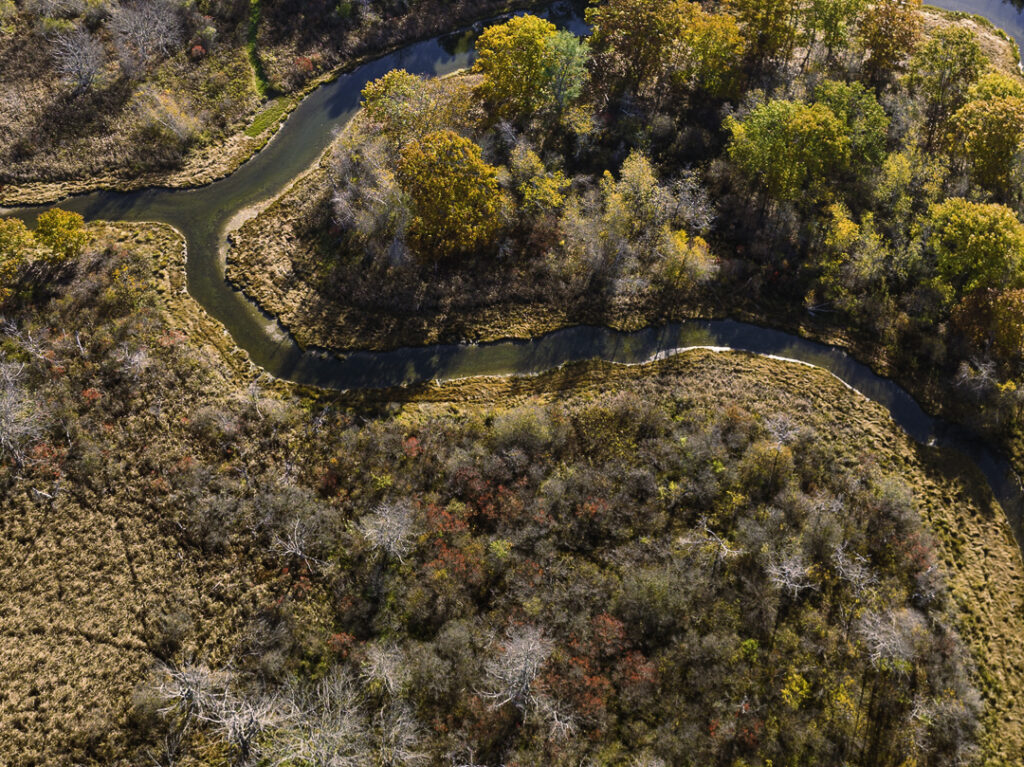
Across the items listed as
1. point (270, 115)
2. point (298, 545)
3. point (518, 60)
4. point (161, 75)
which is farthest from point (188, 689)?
point (161, 75)

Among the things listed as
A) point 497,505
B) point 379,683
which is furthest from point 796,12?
point 379,683

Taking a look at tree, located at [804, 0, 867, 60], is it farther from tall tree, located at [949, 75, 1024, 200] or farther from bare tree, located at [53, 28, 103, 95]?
bare tree, located at [53, 28, 103, 95]

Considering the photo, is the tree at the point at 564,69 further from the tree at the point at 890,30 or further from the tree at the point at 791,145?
the tree at the point at 890,30

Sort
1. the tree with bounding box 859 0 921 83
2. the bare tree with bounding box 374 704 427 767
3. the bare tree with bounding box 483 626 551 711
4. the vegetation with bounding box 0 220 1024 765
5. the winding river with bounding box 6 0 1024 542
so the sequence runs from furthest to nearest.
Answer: the tree with bounding box 859 0 921 83 < the winding river with bounding box 6 0 1024 542 < the vegetation with bounding box 0 220 1024 765 < the bare tree with bounding box 483 626 551 711 < the bare tree with bounding box 374 704 427 767

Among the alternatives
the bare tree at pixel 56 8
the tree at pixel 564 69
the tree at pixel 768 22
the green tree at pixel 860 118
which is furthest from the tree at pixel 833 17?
the bare tree at pixel 56 8

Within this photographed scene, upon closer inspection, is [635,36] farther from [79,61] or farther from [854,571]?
[79,61]

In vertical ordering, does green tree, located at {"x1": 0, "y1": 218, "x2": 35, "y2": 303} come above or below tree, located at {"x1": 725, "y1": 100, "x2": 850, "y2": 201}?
below

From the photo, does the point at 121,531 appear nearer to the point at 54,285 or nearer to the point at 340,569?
the point at 340,569

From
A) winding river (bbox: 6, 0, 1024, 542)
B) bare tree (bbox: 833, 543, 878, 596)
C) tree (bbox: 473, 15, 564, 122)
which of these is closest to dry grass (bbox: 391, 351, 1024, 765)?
winding river (bbox: 6, 0, 1024, 542)
